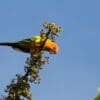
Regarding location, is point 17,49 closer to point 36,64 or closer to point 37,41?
point 37,41

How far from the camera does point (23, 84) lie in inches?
322

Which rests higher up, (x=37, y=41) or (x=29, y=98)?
(x=37, y=41)

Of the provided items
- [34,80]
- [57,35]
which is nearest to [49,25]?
[57,35]

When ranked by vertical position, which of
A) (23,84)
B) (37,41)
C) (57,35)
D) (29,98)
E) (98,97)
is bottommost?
(98,97)

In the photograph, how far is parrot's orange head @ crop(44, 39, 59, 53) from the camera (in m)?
9.18

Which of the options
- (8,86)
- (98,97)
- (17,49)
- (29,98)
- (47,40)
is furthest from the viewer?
(17,49)

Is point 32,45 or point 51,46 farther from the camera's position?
point 32,45

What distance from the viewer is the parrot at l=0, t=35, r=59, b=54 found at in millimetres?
9289

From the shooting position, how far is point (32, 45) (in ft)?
32.3

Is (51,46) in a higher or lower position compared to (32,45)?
lower

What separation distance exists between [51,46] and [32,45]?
0.85m

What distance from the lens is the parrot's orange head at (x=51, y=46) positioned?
9.18 metres

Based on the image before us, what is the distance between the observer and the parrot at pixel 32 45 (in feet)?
30.5

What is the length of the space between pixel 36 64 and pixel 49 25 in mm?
1240
